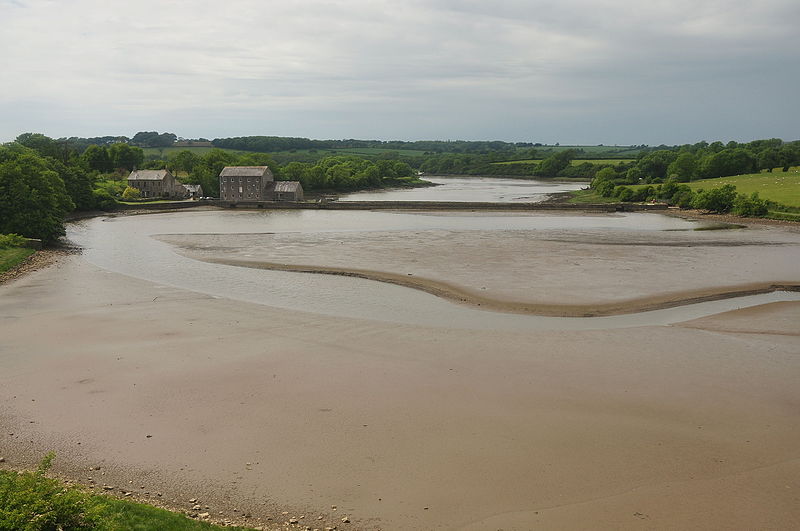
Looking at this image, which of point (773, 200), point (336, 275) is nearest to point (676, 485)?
point (336, 275)

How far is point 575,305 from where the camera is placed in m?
23.8

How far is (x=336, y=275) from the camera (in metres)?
31.3

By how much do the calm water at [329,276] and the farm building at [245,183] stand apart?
2334cm

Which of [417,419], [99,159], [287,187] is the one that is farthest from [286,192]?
[417,419]

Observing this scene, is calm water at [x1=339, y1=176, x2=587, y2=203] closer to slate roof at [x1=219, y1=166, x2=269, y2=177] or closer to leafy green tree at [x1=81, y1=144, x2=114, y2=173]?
slate roof at [x1=219, y1=166, x2=269, y2=177]

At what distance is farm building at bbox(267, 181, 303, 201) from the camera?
89500 millimetres

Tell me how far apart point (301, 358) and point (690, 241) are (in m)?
37.2

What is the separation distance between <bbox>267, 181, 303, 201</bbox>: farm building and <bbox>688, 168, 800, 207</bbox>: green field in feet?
185

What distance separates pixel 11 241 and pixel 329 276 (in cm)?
2139

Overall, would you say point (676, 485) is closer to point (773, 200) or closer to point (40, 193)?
point (40, 193)

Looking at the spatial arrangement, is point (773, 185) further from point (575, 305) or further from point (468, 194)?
point (575, 305)

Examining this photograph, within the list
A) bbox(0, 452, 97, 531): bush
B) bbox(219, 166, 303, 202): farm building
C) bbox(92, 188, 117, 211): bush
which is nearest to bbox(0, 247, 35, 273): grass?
bbox(0, 452, 97, 531): bush

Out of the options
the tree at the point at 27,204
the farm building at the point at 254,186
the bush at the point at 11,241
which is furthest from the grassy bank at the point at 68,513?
the farm building at the point at 254,186

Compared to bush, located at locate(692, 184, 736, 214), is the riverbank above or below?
below
